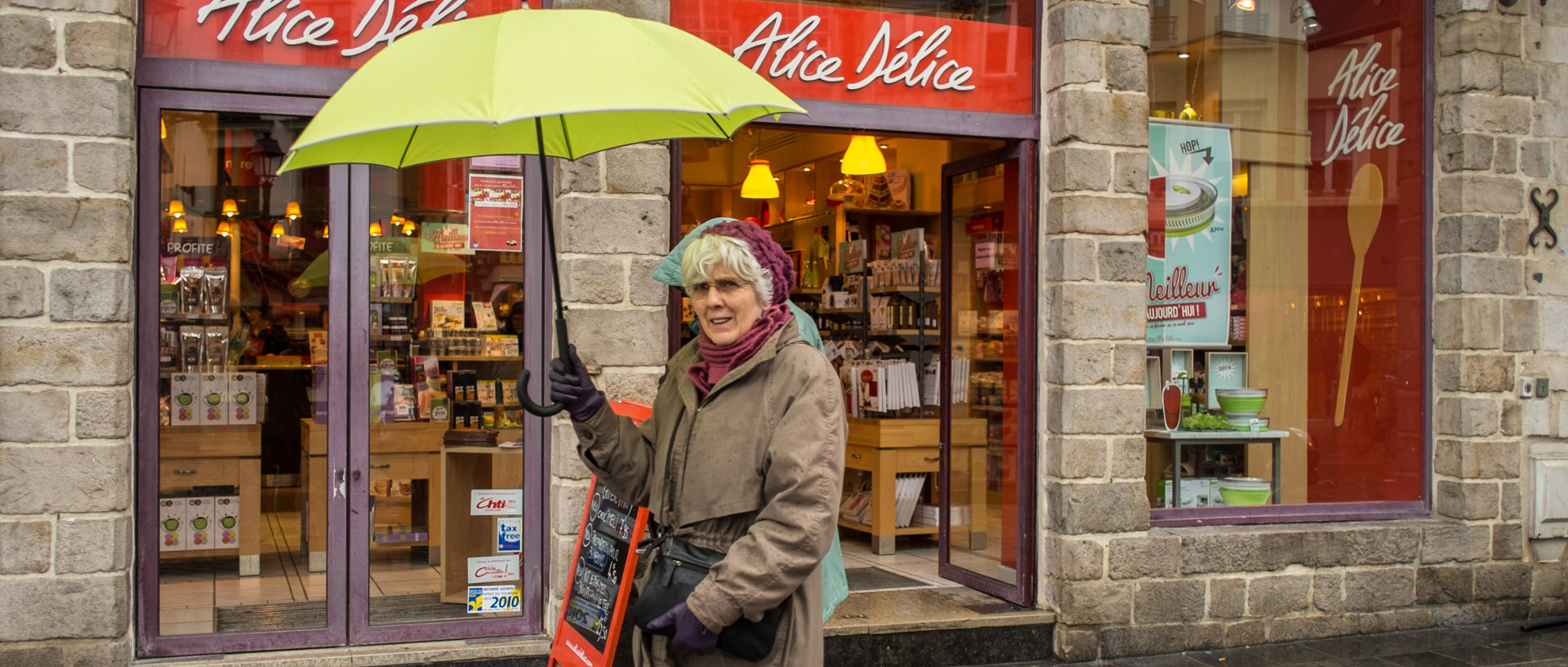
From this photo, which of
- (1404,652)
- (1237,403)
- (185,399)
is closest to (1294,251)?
(1237,403)

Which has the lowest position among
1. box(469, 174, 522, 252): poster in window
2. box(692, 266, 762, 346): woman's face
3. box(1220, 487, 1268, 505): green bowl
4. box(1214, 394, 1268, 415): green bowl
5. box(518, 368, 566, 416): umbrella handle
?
box(1220, 487, 1268, 505): green bowl

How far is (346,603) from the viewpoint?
5.51m

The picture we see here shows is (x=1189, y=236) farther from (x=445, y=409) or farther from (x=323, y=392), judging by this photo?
(x=323, y=392)

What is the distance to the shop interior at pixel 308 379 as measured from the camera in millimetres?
5414

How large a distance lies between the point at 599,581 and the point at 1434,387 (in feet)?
17.5

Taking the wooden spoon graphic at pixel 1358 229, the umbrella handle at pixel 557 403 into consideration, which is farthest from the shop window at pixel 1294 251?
the umbrella handle at pixel 557 403

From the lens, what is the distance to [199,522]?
561cm

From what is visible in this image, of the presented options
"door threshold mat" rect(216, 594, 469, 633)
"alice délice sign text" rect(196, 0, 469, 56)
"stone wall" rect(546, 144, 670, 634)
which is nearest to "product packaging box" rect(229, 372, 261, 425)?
"door threshold mat" rect(216, 594, 469, 633)

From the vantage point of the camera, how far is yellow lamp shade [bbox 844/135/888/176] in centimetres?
905

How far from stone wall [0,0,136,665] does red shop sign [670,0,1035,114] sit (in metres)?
2.45

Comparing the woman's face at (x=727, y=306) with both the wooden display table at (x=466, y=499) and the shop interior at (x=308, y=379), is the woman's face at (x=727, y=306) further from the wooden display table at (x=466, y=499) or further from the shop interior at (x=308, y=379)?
the wooden display table at (x=466, y=499)

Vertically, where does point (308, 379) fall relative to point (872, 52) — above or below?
below

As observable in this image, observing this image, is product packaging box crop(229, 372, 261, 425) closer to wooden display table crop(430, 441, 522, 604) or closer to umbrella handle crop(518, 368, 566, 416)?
wooden display table crop(430, 441, 522, 604)

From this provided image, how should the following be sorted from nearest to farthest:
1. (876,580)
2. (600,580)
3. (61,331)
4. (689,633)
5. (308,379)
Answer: (689,633) < (600,580) < (61,331) < (308,379) < (876,580)
